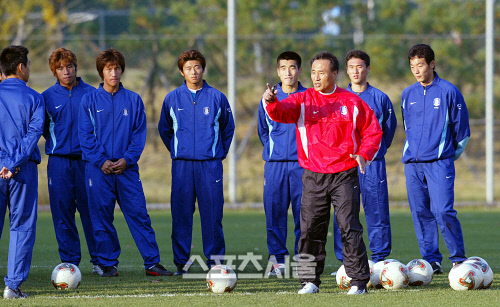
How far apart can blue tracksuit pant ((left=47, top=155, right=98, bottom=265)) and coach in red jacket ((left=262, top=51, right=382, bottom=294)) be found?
8.71 feet

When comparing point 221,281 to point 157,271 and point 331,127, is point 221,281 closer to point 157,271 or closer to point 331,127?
point 157,271

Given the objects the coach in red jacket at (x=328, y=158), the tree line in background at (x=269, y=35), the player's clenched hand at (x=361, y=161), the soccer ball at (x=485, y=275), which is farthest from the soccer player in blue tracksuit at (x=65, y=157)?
the tree line in background at (x=269, y=35)

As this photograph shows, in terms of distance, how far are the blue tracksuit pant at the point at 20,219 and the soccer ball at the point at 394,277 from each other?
322cm

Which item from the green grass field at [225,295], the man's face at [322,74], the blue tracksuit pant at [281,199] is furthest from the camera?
the blue tracksuit pant at [281,199]

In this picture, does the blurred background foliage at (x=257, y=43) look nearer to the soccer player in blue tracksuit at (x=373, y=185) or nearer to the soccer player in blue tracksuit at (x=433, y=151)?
the soccer player in blue tracksuit at (x=373, y=185)

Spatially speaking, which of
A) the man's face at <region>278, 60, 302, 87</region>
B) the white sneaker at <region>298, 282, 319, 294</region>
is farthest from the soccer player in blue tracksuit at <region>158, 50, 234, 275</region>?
the white sneaker at <region>298, 282, 319, 294</region>

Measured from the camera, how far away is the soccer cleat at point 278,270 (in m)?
7.18

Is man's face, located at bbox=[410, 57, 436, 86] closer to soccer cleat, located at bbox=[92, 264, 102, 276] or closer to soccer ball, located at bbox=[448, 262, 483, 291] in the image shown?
soccer ball, located at bbox=[448, 262, 483, 291]

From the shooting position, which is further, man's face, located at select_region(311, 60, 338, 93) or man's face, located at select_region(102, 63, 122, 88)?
man's face, located at select_region(102, 63, 122, 88)

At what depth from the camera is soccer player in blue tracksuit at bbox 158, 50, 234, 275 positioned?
7.40 m

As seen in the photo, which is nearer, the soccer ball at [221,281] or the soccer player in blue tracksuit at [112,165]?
the soccer ball at [221,281]

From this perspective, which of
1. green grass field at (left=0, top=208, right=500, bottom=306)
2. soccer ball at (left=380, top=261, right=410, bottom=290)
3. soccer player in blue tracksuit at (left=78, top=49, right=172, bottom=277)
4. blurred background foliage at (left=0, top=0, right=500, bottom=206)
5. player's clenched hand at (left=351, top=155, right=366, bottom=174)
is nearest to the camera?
green grass field at (left=0, top=208, right=500, bottom=306)

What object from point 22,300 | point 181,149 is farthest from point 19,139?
point 181,149

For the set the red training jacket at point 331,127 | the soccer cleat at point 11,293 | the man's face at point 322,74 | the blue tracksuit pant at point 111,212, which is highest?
the man's face at point 322,74
